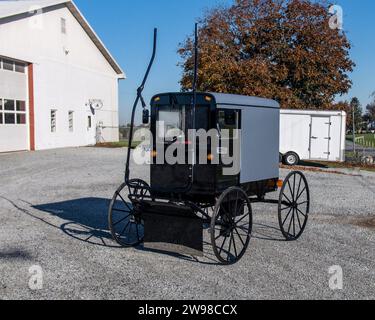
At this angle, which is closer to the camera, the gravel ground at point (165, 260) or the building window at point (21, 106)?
the gravel ground at point (165, 260)

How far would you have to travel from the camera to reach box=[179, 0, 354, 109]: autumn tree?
1093 inches

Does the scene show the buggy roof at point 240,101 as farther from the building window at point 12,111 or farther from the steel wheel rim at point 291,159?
the building window at point 12,111

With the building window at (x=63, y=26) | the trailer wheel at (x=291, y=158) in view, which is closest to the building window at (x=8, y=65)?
the building window at (x=63, y=26)

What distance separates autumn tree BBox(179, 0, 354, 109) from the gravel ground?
16844 millimetres

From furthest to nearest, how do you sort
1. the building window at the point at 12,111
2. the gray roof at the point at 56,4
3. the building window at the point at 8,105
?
the gray roof at the point at 56,4
the building window at the point at 8,105
the building window at the point at 12,111

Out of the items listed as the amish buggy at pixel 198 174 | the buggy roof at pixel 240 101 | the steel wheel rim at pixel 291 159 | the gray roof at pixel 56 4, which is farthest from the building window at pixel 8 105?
the buggy roof at pixel 240 101

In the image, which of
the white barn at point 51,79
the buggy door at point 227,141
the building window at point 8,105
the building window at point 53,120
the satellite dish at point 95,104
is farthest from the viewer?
the satellite dish at point 95,104

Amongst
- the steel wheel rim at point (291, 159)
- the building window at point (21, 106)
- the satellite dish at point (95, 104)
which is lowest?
the steel wheel rim at point (291, 159)

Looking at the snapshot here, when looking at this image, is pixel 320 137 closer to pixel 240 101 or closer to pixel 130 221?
pixel 240 101

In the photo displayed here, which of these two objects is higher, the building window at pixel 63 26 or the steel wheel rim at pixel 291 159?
the building window at pixel 63 26

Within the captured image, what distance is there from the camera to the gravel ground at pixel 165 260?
540cm

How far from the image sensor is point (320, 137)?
75.2ft

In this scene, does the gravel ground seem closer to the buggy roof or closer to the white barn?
the buggy roof

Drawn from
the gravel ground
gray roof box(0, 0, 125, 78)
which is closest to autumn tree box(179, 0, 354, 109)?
gray roof box(0, 0, 125, 78)
